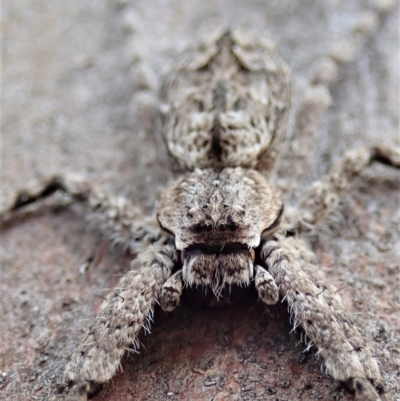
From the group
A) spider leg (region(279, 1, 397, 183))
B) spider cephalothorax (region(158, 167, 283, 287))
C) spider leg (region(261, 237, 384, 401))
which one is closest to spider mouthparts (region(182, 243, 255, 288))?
spider cephalothorax (region(158, 167, 283, 287))

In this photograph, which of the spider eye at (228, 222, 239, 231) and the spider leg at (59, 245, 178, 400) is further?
the spider eye at (228, 222, 239, 231)

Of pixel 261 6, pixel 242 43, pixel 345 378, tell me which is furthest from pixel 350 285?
pixel 261 6

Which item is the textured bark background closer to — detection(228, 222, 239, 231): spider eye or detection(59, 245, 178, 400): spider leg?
detection(59, 245, 178, 400): spider leg

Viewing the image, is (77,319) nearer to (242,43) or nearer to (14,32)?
(242,43)

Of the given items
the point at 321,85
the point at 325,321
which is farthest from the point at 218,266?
the point at 321,85

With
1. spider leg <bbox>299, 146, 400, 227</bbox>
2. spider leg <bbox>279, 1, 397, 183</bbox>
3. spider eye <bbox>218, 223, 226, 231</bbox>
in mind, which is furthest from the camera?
spider leg <bbox>279, 1, 397, 183</bbox>

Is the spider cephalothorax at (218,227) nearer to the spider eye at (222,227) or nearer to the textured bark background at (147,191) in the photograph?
the spider eye at (222,227)
